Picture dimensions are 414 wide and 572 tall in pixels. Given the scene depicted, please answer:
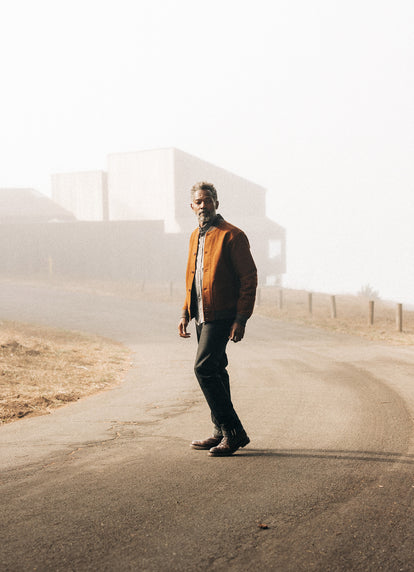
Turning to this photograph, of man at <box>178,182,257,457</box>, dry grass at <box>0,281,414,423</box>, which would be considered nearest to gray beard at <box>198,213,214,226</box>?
man at <box>178,182,257,457</box>

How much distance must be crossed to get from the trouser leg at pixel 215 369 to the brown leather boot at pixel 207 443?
0.19 meters

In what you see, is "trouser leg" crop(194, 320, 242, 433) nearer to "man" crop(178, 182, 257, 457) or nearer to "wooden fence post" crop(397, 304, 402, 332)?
"man" crop(178, 182, 257, 457)

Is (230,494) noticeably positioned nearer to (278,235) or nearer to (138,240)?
(138,240)

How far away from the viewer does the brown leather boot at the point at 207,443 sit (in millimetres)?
4656

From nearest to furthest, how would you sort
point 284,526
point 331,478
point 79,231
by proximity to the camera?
1. point 284,526
2. point 331,478
3. point 79,231

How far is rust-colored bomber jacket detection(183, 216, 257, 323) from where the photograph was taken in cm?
445

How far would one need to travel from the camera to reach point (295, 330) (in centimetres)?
1697

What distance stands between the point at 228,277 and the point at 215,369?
28.1 inches

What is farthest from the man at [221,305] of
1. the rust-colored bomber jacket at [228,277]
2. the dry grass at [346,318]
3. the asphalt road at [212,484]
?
the dry grass at [346,318]

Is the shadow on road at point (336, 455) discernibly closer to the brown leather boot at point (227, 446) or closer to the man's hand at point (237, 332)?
the brown leather boot at point (227, 446)

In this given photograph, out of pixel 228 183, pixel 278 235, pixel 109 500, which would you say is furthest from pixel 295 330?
pixel 228 183

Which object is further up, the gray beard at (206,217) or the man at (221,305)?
the gray beard at (206,217)

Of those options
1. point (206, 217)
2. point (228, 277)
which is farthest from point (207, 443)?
point (206, 217)

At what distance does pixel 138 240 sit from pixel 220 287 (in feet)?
119
